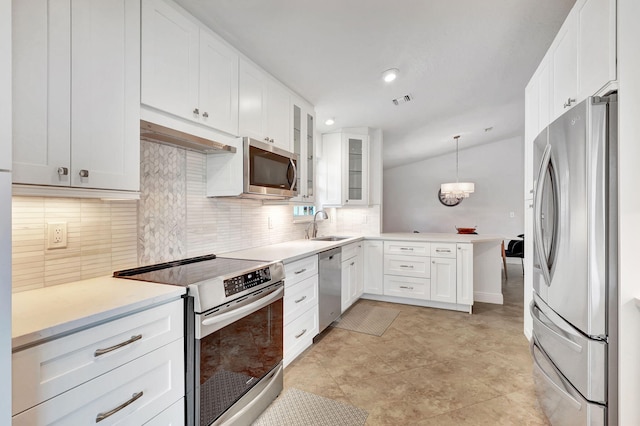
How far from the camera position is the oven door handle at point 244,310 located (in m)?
1.40

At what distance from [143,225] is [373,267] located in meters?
2.86

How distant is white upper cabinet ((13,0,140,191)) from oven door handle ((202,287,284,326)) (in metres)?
0.73

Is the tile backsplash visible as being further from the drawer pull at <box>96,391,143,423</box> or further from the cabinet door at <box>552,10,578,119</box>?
the cabinet door at <box>552,10,578,119</box>

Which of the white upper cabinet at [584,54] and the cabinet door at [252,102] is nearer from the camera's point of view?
the white upper cabinet at [584,54]

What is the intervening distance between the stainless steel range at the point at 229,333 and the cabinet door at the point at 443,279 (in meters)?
2.29

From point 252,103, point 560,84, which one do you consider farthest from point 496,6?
point 252,103

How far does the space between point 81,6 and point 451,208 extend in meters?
7.58

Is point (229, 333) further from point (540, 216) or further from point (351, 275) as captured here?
point (351, 275)

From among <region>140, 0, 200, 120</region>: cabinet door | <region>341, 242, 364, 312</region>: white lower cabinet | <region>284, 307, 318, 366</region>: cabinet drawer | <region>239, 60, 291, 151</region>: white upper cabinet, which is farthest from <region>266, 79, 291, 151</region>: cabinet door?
<region>284, 307, 318, 366</region>: cabinet drawer

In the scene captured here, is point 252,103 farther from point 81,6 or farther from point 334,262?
point 334,262

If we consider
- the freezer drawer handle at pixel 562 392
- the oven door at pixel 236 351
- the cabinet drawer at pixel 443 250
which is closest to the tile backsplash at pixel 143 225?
the oven door at pixel 236 351

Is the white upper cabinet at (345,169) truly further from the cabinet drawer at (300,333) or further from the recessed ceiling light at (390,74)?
the cabinet drawer at (300,333)

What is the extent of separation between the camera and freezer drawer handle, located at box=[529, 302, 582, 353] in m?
1.36

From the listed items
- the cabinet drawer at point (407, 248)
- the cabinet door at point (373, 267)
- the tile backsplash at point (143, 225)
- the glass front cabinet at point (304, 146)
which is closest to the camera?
the tile backsplash at point (143, 225)
